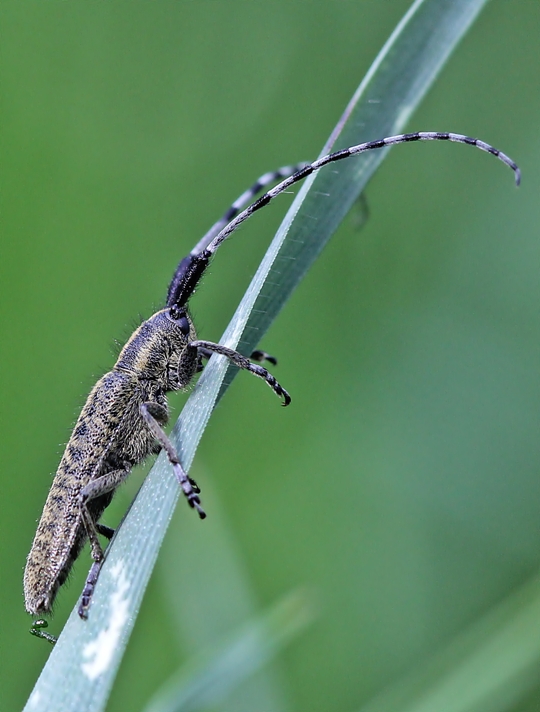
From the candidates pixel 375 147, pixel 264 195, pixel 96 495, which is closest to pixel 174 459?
pixel 96 495

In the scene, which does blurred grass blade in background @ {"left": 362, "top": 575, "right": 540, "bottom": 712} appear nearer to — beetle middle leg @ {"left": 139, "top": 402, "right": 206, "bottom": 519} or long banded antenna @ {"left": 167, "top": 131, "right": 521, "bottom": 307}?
beetle middle leg @ {"left": 139, "top": 402, "right": 206, "bottom": 519}

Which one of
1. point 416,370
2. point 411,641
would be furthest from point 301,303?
point 411,641

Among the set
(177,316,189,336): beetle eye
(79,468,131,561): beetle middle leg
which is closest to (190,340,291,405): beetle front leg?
(177,316,189,336): beetle eye

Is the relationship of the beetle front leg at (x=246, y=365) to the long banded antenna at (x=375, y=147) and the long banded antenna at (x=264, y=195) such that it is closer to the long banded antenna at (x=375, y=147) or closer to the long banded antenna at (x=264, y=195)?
the long banded antenna at (x=264, y=195)

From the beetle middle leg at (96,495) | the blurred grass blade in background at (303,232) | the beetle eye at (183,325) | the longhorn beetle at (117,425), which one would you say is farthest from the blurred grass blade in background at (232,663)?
the beetle eye at (183,325)

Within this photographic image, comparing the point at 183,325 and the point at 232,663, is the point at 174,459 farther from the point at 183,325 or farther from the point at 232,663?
the point at 183,325
